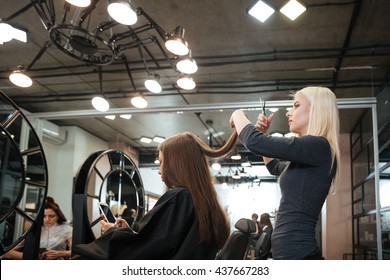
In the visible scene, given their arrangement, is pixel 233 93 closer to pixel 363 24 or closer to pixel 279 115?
pixel 279 115

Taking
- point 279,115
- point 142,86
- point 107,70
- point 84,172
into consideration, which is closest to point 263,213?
point 279,115

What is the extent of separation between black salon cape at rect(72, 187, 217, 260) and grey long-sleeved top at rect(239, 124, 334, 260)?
26cm

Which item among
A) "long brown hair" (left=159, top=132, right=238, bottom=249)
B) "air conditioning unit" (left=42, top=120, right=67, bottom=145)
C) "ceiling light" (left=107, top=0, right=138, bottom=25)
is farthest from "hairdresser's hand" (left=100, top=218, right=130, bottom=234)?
"air conditioning unit" (left=42, top=120, right=67, bottom=145)

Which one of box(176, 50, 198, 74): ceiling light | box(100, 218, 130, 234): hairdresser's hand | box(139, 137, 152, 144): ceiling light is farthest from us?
box(139, 137, 152, 144): ceiling light

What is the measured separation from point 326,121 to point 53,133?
6.34 metres

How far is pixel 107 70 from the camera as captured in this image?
5215 mm

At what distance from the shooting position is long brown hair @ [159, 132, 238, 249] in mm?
1274

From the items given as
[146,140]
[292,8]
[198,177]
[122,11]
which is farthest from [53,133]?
[198,177]

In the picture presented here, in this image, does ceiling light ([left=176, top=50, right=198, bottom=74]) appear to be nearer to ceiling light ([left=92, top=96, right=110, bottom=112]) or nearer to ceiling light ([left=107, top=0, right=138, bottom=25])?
ceiling light ([left=107, top=0, right=138, bottom=25])

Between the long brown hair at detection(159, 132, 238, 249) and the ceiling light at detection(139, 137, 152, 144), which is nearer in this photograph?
the long brown hair at detection(159, 132, 238, 249)

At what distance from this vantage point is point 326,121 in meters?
1.21

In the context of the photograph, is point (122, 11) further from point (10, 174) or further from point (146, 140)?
point (146, 140)

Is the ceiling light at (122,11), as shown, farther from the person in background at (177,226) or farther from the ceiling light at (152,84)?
the person in background at (177,226)

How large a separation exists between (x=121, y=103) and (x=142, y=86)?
0.78 m
